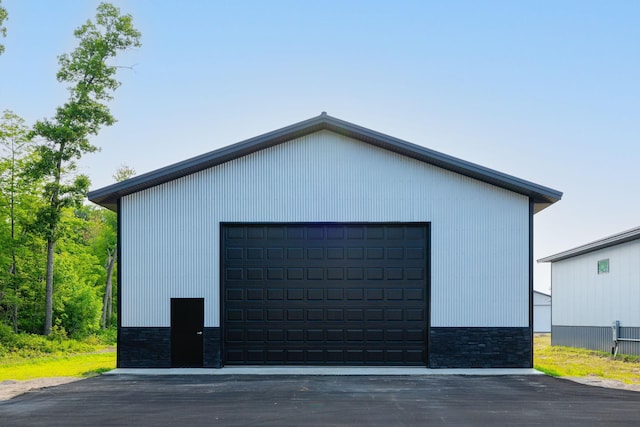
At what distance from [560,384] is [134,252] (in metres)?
11.1

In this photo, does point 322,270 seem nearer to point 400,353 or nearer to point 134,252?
point 400,353

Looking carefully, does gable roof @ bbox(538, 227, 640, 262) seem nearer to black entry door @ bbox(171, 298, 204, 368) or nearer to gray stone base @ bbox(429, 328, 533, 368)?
gray stone base @ bbox(429, 328, 533, 368)

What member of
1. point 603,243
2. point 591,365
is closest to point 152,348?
point 591,365

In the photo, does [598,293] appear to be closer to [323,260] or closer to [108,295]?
[323,260]

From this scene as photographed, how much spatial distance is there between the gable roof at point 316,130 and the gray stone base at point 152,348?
12.2 feet

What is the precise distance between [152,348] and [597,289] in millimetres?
18770

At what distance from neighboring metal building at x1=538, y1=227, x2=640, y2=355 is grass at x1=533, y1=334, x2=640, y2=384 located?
37.2 inches

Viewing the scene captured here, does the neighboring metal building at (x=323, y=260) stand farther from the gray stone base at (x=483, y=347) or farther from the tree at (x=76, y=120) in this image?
the tree at (x=76, y=120)

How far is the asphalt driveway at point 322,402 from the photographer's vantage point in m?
11.4

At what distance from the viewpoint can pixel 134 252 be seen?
62.4ft

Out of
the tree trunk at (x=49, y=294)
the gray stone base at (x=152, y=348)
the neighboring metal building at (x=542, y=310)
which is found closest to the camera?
the gray stone base at (x=152, y=348)

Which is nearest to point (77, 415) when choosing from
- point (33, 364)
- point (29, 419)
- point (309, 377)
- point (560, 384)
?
point (29, 419)

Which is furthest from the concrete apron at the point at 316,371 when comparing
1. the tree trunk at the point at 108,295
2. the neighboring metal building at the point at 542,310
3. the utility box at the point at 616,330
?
the neighboring metal building at the point at 542,310

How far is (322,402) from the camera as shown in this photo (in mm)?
13031
